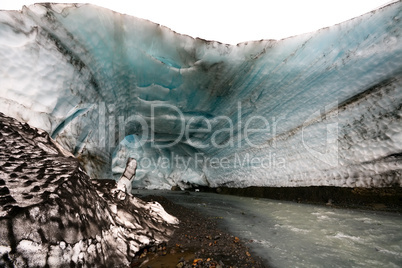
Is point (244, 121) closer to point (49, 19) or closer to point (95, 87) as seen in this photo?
point (95, 87)

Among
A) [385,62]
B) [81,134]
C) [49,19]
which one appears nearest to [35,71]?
[49,19]

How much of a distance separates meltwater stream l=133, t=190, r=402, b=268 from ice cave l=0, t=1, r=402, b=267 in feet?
0.84

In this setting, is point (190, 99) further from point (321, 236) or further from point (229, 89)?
point (321, 236)

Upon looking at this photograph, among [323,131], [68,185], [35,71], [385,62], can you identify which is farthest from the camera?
[323,131]

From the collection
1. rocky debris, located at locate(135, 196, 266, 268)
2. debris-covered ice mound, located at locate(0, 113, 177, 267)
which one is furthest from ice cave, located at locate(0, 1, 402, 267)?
rocky debris, located at locate(135, 196, 266, 268)

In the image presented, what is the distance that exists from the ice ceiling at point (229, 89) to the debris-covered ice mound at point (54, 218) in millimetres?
1588

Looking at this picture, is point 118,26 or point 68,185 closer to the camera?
point 68,185

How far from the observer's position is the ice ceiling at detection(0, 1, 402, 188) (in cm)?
373

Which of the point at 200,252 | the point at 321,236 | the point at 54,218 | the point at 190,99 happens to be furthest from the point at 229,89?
the point at 54,218

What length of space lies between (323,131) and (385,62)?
1697 millimetres

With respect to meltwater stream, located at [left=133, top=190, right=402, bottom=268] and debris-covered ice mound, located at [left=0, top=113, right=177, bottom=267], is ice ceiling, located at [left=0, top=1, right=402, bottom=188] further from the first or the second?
debris-covered ice mound, located at [left=0, top=113, right=177, bottom=267]

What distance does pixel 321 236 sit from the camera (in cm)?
284

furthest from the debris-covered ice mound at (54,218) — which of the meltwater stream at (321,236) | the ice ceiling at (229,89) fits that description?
the ice ceiling at (229,89)

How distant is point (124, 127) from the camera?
6.41 m
